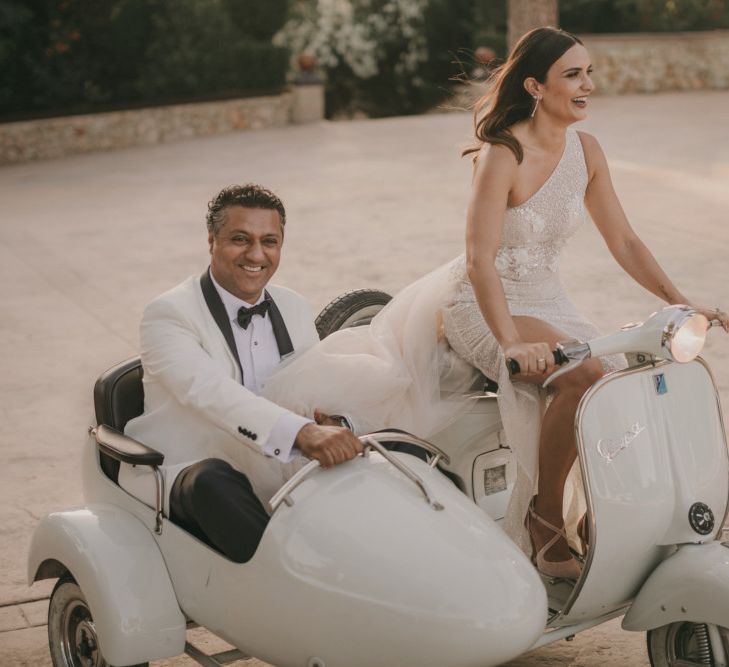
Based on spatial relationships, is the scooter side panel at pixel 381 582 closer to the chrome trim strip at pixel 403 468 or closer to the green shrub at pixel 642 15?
the chrome trim strip at pixel 403 468

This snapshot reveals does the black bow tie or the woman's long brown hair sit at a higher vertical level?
the woman's long brown hair

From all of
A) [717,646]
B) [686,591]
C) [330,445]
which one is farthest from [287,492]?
[717,646]

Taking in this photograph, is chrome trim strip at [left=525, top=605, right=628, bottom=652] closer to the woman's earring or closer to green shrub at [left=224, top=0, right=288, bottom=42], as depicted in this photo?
the woman's earring

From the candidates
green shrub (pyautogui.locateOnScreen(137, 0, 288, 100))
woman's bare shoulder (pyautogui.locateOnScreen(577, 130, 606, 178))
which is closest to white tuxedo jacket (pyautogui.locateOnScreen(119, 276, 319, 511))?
woman's bare shoulder (pyautogui.locateOnScreen(577, 130, 606, 178))

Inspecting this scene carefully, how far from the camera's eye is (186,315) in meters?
3.32

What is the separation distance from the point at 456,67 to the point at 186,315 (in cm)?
1685

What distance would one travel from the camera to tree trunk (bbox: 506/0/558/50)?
15.7m

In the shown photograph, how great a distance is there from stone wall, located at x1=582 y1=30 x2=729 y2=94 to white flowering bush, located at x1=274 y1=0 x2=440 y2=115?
2.83 m

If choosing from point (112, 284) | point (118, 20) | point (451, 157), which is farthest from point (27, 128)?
point (112, 284)

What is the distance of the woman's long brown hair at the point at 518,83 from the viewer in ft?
11.7

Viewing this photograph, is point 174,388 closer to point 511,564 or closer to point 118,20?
point 511,564

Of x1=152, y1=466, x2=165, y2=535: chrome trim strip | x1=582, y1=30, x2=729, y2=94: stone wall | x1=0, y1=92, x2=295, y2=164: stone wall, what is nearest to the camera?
x1=152, y1=466, x2=165, y2=535: chrome trim strip

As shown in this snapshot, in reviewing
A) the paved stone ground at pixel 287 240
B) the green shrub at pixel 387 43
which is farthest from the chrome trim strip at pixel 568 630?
the green shrub at pixel 387 43

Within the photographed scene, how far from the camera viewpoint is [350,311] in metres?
4.49
